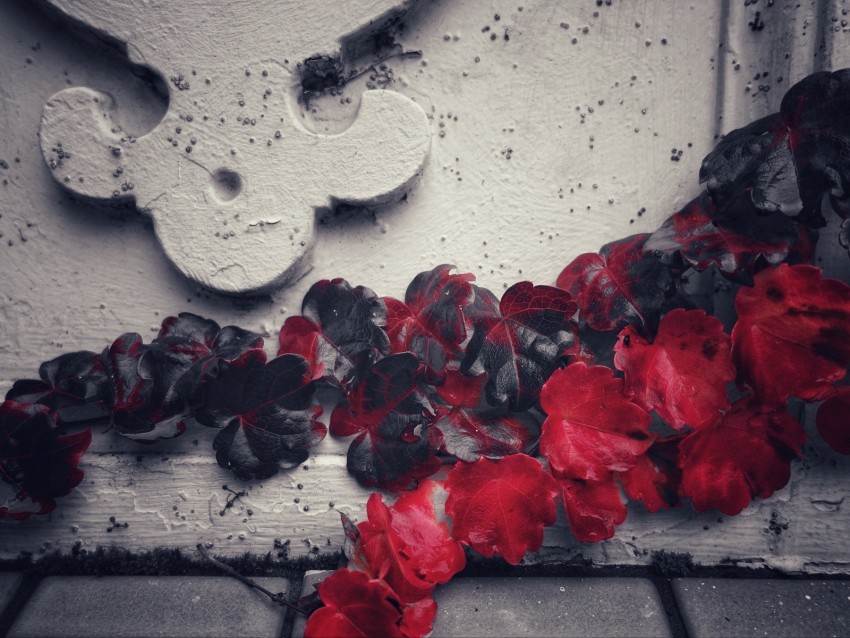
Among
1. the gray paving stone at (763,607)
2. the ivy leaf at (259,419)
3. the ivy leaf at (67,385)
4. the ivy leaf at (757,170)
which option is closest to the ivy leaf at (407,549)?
the ivy leaf at (259,419)

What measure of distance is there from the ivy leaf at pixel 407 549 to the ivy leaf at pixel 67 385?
1.24 ft

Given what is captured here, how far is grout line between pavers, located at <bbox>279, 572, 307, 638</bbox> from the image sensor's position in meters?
0.59

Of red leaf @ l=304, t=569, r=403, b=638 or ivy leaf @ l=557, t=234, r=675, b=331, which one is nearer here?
red leaf @ l=304, t=569, r=403, b=638

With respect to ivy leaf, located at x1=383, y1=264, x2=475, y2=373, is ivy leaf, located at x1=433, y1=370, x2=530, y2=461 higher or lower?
lower

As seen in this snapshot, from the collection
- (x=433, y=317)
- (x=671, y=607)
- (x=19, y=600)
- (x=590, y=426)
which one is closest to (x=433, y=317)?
(x=433, y=317)

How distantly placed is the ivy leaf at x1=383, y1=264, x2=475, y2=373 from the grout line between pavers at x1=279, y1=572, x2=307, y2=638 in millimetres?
306

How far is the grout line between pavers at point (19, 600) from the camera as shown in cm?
62

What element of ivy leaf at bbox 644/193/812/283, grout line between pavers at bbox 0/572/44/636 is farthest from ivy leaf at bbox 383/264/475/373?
grout line between pavers at bbox 0/572/44/636

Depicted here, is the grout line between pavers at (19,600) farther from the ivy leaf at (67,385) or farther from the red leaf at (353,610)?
the red leaf at (353,610)

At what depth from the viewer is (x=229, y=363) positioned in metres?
0.65

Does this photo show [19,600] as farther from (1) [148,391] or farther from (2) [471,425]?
Answer: (2) [471,425]

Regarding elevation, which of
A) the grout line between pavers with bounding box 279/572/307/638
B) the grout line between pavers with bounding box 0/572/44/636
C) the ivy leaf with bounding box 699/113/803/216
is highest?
the ivy leaf with bounding box 699/113/803/216

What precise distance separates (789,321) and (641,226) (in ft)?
0.73

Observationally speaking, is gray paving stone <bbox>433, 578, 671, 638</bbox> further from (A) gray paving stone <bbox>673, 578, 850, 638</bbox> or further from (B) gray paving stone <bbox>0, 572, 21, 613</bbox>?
(B) gray paving stone <bbox>0, 572, 21, 613</bbox>
